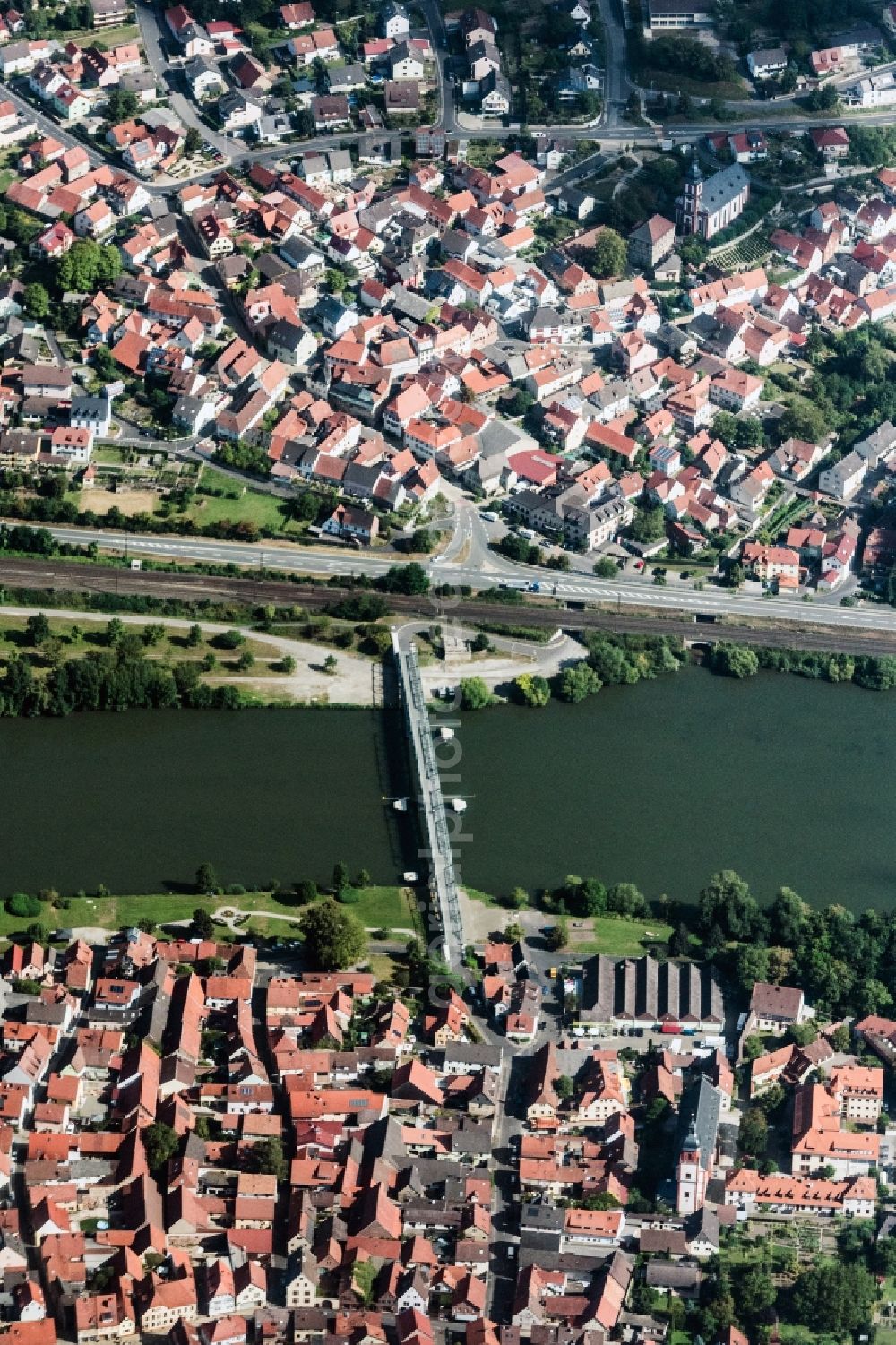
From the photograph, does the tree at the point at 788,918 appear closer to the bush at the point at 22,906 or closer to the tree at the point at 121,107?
the bush at the point at 22,906

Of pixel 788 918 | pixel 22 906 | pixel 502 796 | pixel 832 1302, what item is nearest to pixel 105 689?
pixel 22 906

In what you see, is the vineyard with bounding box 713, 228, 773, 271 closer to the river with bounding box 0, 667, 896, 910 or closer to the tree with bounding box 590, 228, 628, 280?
the tree with bounding box 590, 228, 628, 280

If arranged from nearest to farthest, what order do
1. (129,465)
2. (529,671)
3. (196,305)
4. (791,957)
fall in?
(791,957), (529,671), (129,465), (196,305)

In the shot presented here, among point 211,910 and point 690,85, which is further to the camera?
point 690,85

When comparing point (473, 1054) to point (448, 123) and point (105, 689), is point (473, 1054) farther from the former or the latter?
point (448, 123)

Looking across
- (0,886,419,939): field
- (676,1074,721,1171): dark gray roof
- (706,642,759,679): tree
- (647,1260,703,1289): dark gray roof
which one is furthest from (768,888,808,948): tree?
(647,1260,703,1289): dark gray roof

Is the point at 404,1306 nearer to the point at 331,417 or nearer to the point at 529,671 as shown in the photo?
the point at 529,671

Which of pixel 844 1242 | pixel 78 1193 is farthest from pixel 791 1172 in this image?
pixel 78 1193
